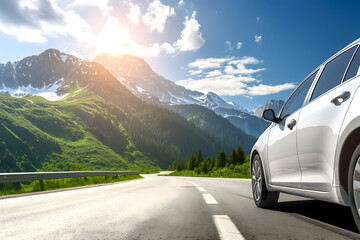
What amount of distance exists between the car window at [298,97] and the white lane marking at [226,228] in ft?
6.01

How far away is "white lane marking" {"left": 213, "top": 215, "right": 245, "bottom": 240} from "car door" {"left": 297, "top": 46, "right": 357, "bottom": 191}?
97cm

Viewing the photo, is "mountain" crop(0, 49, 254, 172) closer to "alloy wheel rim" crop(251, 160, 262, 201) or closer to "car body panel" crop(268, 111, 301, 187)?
"alloy wheel rim" crop(251, 160, 262, 201)

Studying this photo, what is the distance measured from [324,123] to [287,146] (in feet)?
3.58

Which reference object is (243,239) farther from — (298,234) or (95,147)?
(95,147)

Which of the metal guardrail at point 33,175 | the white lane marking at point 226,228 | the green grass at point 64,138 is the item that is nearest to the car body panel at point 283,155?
the white lane marking at point 226,228

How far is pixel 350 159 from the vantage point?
2.82 metres

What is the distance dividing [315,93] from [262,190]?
2.03 m

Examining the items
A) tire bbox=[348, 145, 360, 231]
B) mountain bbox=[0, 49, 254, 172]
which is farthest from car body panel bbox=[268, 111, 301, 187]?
mountain bbox=[0, 49, 254, 172]

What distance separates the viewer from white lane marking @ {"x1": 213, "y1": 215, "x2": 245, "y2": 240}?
317cm

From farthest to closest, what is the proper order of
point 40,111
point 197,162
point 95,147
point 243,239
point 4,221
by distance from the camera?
point 40,111, point 95,147, point 197,162, point 4,221, point 243,239

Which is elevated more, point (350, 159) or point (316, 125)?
point (316, 125)

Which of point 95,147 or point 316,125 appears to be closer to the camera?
point 316,125

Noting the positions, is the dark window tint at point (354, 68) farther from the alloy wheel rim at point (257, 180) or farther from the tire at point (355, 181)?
the alloy wheel rim at point (257, 180)

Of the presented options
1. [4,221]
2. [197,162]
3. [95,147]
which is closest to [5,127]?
[95,147]
